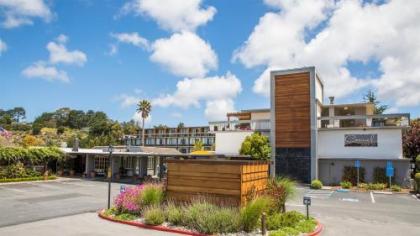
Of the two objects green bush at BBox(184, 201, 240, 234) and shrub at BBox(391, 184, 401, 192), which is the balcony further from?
green bush at BBox(184, 201, 240, 234)

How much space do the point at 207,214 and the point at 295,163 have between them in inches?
→ 884

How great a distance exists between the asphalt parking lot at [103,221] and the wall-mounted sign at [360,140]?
6.99 m

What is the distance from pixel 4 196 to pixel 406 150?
114 feet

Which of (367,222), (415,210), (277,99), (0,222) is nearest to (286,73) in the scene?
(277,99)

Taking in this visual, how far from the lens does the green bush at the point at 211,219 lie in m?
11.7

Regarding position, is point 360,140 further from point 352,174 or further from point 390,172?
point 390,172

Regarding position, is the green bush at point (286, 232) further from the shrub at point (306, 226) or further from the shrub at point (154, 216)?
the shrub at point (154, 216)

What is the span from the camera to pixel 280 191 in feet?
47.9

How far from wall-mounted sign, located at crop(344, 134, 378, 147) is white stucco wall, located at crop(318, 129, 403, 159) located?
0.26 metres

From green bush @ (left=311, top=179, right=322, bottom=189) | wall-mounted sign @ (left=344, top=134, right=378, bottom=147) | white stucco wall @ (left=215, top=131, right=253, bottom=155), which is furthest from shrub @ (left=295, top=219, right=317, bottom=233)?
white stucco wall @ (left=215, top=131, right=253, bottom=155)

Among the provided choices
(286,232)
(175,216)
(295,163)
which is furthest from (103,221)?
(295,163)

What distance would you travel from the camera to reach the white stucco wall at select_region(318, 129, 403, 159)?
30.1 metres

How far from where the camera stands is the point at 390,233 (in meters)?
13.1

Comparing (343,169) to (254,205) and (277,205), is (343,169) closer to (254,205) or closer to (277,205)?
(277,205)
